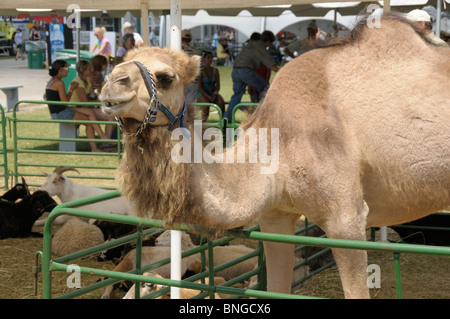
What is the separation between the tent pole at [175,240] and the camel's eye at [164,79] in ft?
4.10

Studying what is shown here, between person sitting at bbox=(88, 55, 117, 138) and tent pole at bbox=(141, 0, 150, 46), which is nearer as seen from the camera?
tent pole at bbox=(141, 0, 150, 46)

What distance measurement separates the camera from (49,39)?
96.7 ft

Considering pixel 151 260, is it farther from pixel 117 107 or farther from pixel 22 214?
pixel 117 107

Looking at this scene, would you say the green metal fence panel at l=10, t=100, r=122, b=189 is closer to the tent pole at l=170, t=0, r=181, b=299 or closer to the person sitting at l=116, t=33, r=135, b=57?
the person sitting at l=116, t=33, r=135, b=57

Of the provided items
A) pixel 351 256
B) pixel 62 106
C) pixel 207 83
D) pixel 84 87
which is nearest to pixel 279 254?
pixel 351 256

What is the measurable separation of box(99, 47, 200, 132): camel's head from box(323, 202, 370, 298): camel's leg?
1.18 m

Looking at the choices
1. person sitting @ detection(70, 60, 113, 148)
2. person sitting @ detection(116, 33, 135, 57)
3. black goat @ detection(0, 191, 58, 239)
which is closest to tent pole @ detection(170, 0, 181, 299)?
black goat @ detection(0, 191, 58, 239)

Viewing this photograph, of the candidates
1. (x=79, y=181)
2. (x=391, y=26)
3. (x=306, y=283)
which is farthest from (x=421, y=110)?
(x=79, y=181)

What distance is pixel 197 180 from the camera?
3.54m

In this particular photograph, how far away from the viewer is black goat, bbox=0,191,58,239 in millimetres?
8070

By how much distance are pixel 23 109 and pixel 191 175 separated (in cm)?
1698

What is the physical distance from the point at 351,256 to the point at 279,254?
65cm
